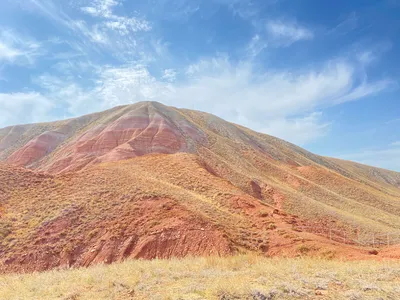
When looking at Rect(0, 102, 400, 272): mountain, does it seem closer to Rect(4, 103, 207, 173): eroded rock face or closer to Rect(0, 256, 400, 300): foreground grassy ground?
Rect(4, 103, 207, 173): eroded rock face

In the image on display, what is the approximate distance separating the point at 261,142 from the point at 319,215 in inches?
1412

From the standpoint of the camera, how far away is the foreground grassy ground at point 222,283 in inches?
287

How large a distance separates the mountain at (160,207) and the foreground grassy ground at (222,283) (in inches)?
246

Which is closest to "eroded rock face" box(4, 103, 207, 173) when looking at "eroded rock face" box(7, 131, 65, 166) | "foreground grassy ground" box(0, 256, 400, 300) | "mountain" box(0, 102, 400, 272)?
"eroded rock face" box(7, 131, 65, 166)

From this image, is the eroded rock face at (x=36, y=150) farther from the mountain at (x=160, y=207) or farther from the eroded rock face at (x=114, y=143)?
the mountain at (x=160, y=207)

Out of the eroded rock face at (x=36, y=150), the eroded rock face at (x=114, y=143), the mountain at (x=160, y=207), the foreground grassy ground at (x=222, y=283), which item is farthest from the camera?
the eroded rock face at (x=36, y=150)

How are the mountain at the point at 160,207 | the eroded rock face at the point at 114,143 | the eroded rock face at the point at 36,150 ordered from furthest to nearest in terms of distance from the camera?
the eroded rock face at the point at 36,150 < the eroded rock face at the point at 114,143 < the mountain at the point at 160,207

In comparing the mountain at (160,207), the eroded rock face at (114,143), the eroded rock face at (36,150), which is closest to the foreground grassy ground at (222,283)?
the mountain at (160,207)

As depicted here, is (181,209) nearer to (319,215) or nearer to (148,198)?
(148,198)

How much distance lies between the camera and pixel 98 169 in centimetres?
2980

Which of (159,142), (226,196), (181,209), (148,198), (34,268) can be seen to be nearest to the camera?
(34,268)

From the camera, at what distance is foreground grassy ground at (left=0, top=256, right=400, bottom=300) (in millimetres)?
7285

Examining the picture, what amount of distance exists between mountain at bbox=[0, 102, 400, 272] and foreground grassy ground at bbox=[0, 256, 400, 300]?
246 inches

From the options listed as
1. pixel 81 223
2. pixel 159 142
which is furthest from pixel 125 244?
pixel 159 142
